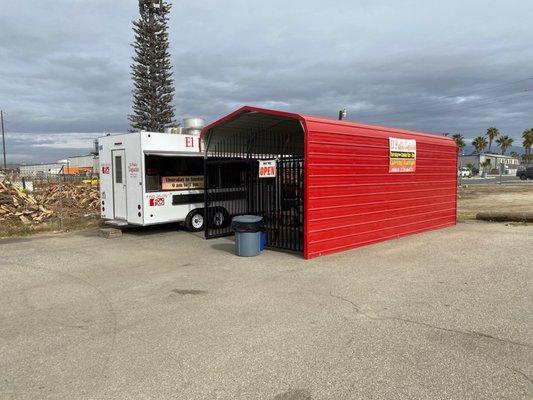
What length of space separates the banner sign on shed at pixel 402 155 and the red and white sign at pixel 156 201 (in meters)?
6.44

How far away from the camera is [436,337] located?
198 inches

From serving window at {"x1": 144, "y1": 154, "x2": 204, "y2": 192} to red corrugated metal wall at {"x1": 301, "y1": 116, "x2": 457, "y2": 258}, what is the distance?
5.12 m

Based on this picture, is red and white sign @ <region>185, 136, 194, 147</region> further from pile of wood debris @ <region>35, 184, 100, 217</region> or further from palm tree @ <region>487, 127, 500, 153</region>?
palm tree @ <region>487, 127, 500, 153</region>

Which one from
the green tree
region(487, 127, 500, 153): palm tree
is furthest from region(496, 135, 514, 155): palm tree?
the green tree

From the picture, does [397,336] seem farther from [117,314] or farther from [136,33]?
[136,33]

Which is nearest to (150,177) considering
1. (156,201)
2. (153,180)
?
(153,180)

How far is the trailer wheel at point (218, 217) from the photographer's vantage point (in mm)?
13617

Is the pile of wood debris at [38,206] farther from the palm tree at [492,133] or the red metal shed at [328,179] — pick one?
the palm tree at [492,133]

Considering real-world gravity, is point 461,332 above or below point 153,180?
below

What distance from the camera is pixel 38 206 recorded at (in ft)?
58.3

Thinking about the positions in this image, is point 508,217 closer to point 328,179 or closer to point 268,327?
point 328,179

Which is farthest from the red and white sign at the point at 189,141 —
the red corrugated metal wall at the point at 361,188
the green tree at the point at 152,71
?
the green tree at the point at 152,71

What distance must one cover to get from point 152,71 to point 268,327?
3582cm

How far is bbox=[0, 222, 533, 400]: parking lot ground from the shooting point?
4.00 meters
